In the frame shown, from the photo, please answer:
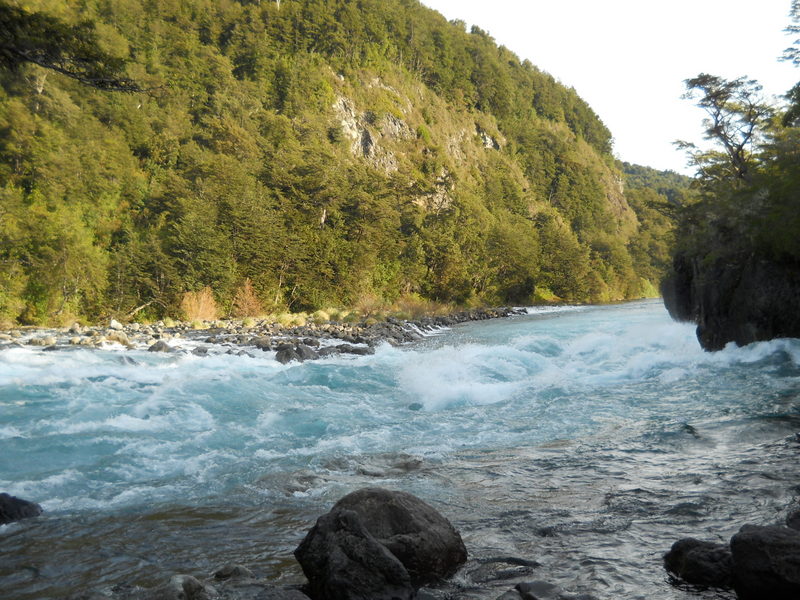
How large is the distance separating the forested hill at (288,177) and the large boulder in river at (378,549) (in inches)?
272

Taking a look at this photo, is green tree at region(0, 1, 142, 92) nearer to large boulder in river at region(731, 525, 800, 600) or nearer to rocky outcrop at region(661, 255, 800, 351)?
large boulder in river at region(731, 525, 800, 600)

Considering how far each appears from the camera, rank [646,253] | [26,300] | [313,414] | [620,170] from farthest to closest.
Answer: [620,170]
[646,253]
[26,300]
[313,414]

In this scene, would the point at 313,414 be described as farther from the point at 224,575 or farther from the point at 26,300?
the point at 26,300

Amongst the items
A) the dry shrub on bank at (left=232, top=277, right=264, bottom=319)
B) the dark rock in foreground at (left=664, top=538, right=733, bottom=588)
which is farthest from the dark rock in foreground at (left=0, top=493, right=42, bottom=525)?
the dry shrub on bank at (left=232, top=277, right=264, bottom=319)

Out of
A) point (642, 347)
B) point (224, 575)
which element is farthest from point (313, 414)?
point (642, 347)

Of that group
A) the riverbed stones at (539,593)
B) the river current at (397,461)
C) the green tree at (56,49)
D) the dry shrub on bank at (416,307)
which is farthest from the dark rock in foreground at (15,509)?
the dry shrub on bank at (416,307)

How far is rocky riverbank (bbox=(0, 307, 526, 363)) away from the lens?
17.0 metres

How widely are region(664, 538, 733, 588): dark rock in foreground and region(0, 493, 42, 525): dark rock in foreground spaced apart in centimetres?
614

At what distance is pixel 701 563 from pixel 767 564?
Result: 1.62 feet

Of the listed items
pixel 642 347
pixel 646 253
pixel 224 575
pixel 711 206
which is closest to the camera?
pixel 224 575

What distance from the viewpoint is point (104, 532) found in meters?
5.01

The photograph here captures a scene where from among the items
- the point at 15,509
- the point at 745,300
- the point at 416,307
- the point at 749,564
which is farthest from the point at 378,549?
the point at 416,307

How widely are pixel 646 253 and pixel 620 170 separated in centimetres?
4213

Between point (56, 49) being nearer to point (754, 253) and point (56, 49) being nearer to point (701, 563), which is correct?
point (701, 563)
